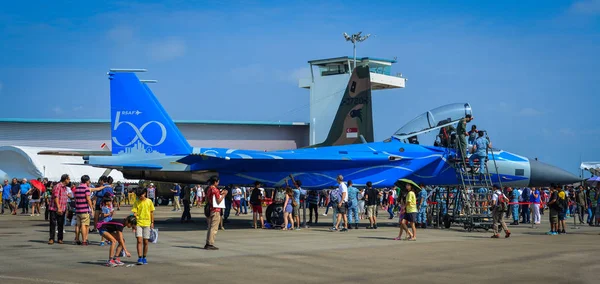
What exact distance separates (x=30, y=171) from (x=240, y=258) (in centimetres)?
3666

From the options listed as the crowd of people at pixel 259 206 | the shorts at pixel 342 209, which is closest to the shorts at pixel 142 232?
the crowd of people at pixel 259 206

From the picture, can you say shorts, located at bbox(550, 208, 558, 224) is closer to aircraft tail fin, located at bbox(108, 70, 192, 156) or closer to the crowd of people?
the crowd of people

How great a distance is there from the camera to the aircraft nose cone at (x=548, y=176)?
1986 centimetres

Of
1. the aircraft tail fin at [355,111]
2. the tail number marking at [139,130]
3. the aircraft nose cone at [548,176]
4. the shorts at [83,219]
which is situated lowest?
the shorts at [83,219]

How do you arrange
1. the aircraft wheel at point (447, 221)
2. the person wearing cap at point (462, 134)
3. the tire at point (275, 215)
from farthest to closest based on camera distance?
the aircraft wheel at point (447, 221)
the tire at point (275, 215)
the person wearing cap at point (462, 134)

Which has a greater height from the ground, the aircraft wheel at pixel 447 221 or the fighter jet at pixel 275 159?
the fighter jet at pixel 275 159

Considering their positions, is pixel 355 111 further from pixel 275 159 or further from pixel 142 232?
pixel 142 232

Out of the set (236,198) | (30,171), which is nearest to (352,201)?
(236,198)

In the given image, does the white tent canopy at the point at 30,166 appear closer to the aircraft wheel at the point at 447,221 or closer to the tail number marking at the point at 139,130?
the tail number marking at the point at 139,130

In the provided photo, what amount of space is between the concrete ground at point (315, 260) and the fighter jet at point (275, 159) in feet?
9.16

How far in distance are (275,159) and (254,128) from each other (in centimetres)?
4187

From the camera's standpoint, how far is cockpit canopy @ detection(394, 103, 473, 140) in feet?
64.6

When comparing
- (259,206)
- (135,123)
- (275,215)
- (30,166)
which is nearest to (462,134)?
(275,215)

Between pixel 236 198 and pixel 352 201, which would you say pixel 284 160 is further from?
pixel 236 198
